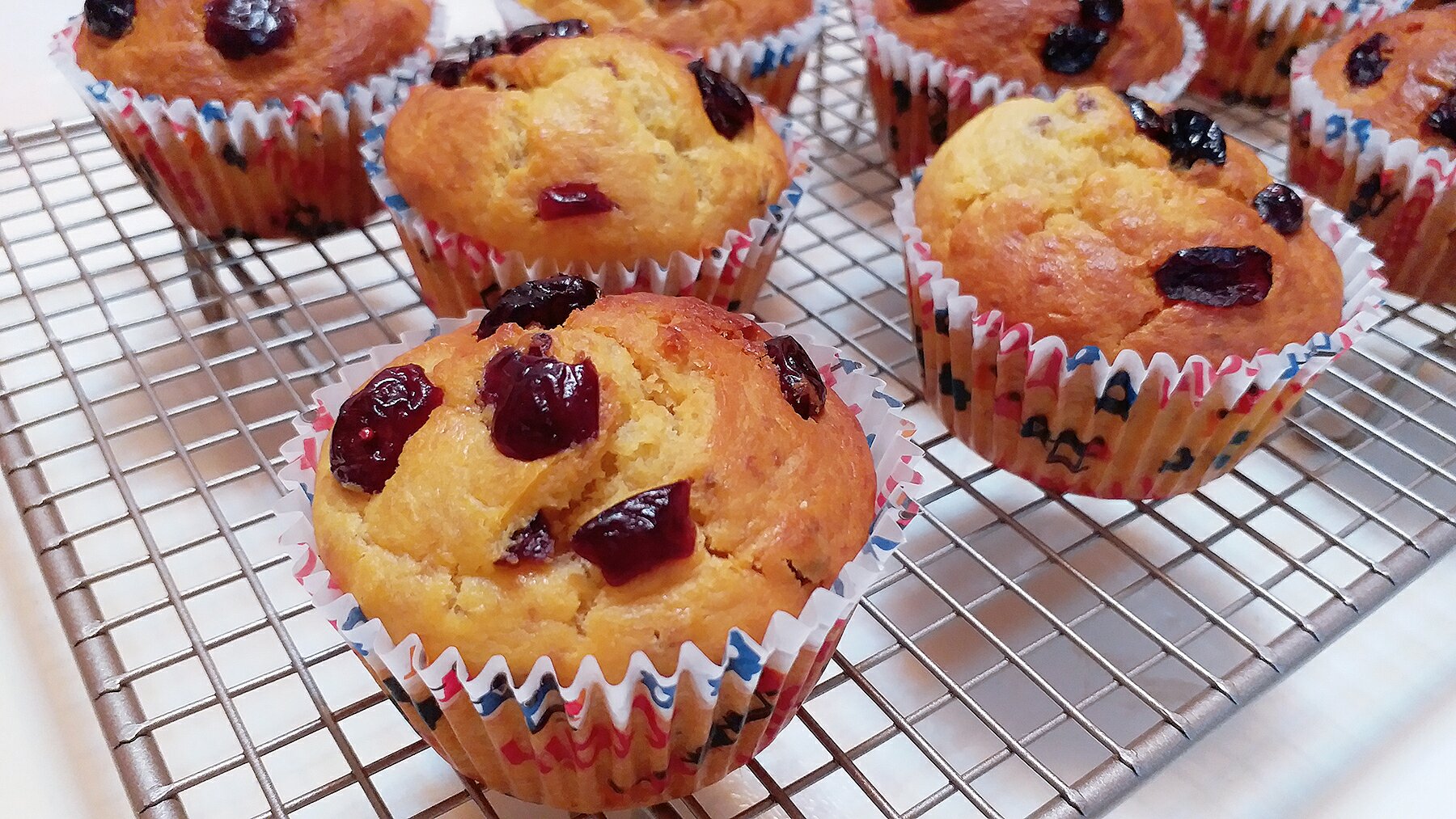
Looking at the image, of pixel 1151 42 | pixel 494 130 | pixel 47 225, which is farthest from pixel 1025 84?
pixel 47 225

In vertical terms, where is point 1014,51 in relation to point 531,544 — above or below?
above

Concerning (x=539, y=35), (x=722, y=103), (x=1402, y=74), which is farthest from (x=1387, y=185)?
(x=539, y=35)

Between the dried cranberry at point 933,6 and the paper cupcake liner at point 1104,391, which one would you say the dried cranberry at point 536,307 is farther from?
the dried cranberry at point 933,6

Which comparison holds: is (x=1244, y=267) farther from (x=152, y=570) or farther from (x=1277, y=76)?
(x=152, y=570)

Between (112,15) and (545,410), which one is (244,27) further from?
(545,410)

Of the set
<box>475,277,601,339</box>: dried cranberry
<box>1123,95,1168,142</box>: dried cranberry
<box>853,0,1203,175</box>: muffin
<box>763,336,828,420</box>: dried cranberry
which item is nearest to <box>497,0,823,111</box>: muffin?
<box>853,0,1203,175</box>: muffin

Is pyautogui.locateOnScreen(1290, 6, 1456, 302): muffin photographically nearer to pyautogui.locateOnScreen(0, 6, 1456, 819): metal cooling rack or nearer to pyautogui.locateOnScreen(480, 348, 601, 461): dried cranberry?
pyautogui.locateOnScreen(0, 6, 1456, 819): metal cooling rack
